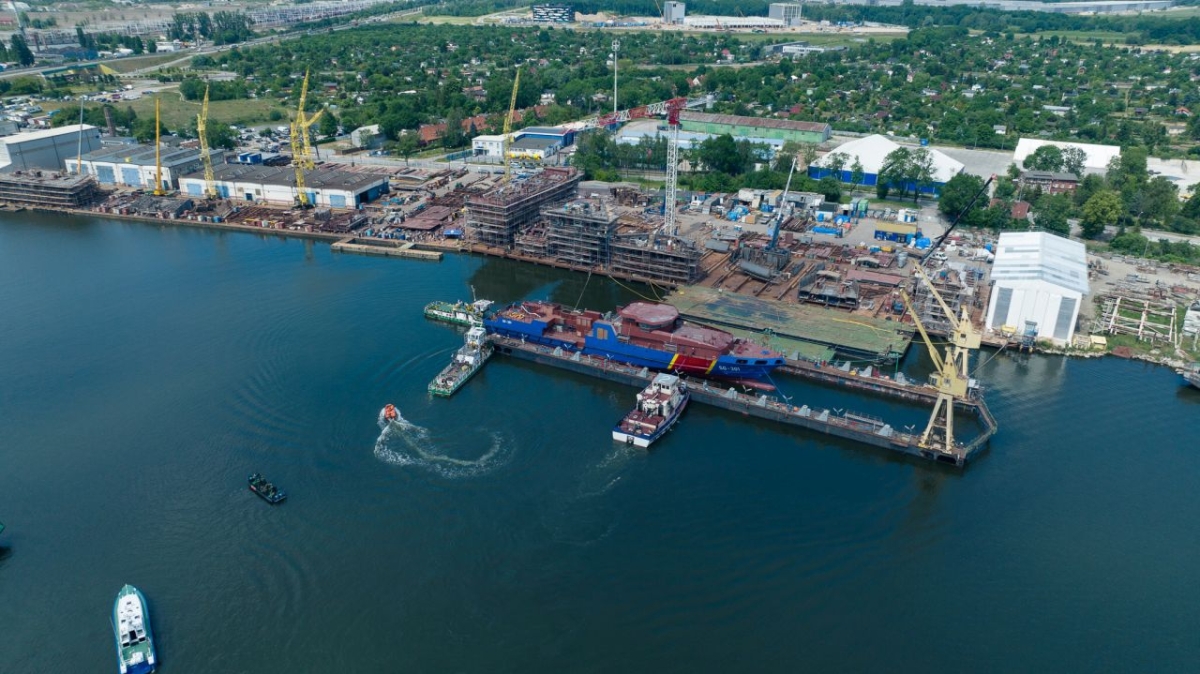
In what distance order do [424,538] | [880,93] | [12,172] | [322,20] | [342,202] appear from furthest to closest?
[322,20] < [880,93] < [12,172] < [342,202] < [424,538]

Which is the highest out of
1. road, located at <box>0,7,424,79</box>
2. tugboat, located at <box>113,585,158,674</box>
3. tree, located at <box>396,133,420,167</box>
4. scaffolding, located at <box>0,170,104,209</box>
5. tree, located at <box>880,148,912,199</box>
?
road, located at <box>0,7,424,79</box>

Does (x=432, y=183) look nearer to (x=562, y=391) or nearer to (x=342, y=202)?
(x=342, y=202)

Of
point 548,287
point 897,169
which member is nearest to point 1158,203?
point 897,169

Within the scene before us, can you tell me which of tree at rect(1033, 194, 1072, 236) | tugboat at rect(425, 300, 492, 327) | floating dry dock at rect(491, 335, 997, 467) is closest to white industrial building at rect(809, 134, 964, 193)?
tree at rect(1033, 194, 1072, 236)

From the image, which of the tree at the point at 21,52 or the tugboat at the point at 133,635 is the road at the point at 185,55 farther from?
the tugboat at the point at 133,635

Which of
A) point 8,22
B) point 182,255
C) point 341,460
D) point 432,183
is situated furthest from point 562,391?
point 8,22

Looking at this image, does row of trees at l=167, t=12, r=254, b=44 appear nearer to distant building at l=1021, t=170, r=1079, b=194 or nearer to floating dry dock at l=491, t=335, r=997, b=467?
floating dry dock at l=491, t=335, r=997, b=467
